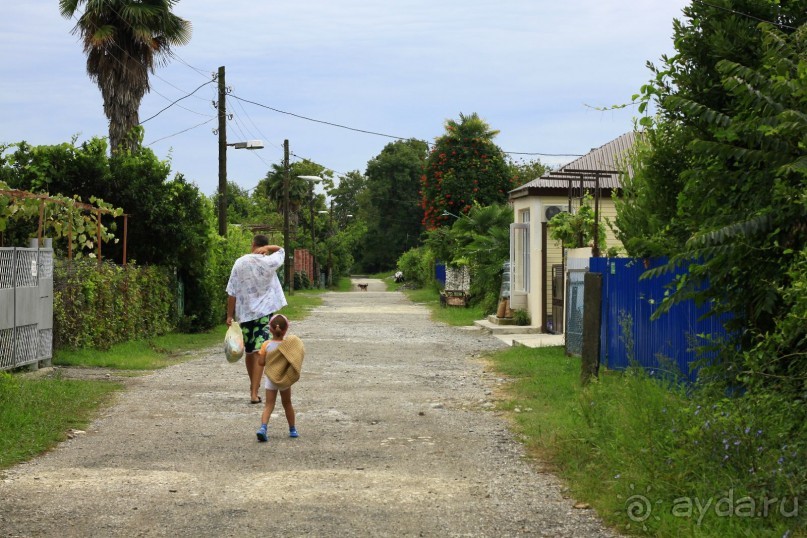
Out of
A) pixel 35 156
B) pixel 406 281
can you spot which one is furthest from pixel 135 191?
pixel 406 281

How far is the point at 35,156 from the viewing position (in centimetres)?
2111

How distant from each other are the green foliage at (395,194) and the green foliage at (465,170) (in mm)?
52433

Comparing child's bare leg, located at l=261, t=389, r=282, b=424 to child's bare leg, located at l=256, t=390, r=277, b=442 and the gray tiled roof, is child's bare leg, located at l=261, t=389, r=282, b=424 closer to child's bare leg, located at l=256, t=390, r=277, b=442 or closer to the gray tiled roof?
child's bare leg, located at l=256, t=390, r=277, b=442

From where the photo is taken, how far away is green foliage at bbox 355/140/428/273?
102m

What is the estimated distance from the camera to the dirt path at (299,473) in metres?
6.32

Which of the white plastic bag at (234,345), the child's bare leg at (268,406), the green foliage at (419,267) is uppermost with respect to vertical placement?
the green foliage at (419,267)

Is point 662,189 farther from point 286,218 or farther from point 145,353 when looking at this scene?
point 286,218

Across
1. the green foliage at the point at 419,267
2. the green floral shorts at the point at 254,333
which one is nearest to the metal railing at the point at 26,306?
the green floral shorts at the point at 254,333

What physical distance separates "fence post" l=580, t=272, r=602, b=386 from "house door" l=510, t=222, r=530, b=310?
41.0 ft

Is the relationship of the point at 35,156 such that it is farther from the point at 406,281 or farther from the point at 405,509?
the point at 406,281

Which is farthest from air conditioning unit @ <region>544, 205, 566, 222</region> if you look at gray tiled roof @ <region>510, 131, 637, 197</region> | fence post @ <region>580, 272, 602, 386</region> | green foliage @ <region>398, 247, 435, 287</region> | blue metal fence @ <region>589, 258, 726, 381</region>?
green foliage @ <region>398, 247, 435, 287</region>

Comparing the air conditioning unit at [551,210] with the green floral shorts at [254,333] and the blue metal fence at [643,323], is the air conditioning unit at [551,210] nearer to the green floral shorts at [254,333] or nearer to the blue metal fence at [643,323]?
the blue metal fence at [643,323]

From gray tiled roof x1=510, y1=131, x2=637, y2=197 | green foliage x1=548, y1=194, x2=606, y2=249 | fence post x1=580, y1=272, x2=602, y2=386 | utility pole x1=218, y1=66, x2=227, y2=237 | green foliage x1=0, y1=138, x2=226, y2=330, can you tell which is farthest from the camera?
utility pole x1=218, y1=66, x2=227, y2=237

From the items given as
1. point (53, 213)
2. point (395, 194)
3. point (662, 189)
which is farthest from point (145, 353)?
point (395, 194)
